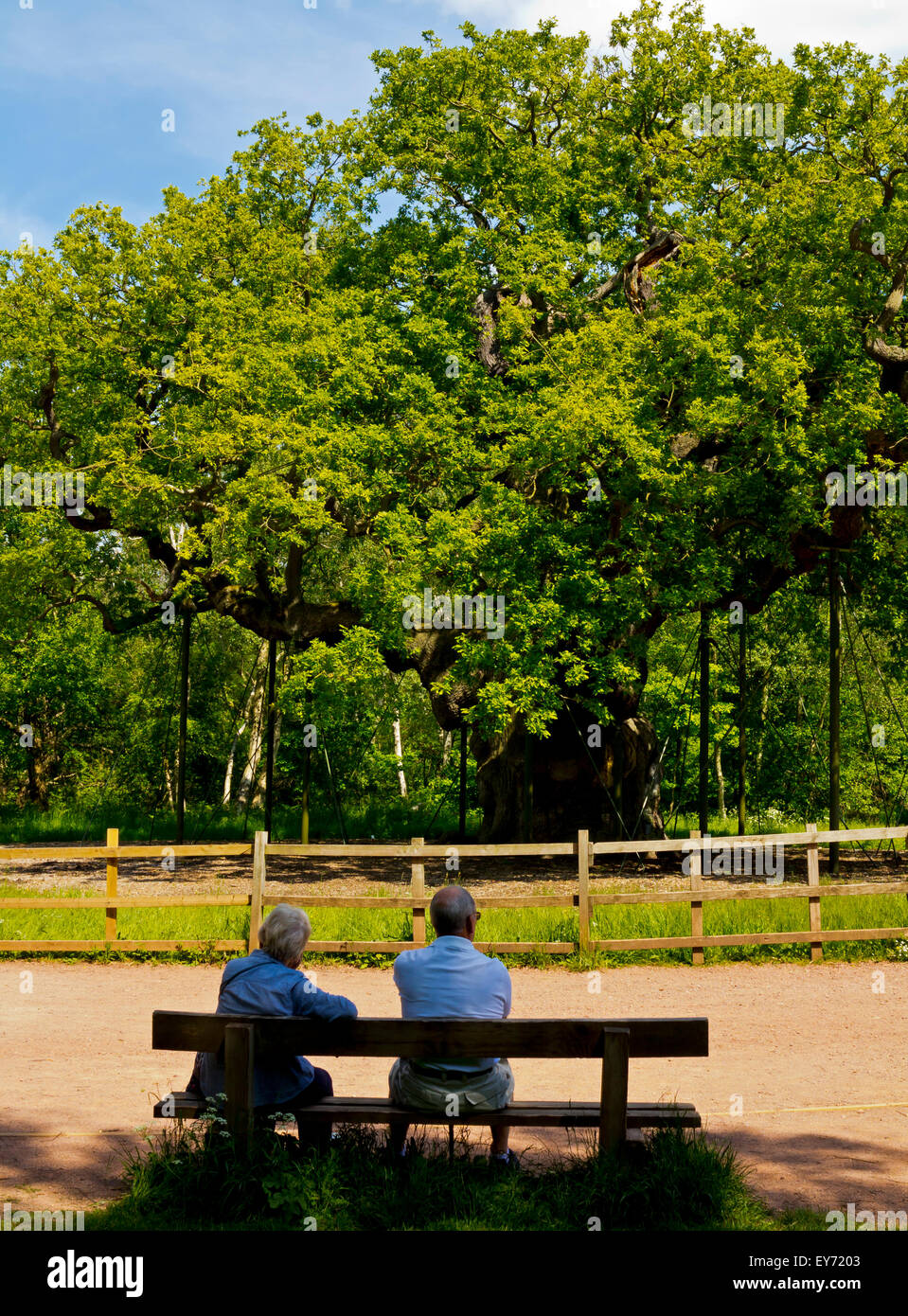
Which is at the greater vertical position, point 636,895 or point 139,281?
point 139,281

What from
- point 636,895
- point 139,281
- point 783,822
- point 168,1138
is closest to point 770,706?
point 783,822

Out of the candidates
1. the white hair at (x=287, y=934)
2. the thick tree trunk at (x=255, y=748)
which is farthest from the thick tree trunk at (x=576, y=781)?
the white hair at (x=287, y=934)

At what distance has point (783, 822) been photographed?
3400 cm

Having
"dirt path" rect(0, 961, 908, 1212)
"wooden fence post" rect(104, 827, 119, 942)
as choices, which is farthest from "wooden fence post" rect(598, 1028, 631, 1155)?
"wooden fence post" rect(104, 827, 119, 942)

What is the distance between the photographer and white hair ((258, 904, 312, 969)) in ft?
17.3

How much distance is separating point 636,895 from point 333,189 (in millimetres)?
17592

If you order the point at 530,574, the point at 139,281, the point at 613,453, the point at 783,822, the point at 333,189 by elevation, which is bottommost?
the point at 783,822

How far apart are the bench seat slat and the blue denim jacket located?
13 centimetres

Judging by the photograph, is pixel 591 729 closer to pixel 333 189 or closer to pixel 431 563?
pixel 431 563

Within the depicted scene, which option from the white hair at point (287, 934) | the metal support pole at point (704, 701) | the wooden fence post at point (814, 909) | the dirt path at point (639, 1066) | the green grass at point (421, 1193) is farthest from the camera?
the metal support pole at point (704, 701)

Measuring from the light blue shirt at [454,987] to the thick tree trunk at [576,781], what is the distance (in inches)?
669

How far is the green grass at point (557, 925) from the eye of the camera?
12602mm

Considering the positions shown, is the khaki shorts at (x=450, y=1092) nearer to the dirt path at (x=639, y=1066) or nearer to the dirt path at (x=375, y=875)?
the dirt path at (x=639, y=1066)
